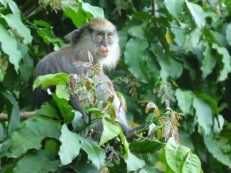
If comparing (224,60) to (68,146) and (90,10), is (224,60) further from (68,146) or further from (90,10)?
(68,146)

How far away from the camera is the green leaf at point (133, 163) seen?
3.79 metres

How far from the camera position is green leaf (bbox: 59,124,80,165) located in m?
3.46

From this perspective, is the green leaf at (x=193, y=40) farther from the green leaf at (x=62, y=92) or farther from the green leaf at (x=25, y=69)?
the green leaf at (x=62, y=92)

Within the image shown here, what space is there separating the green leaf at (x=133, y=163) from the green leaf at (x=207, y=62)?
3233 millimetres

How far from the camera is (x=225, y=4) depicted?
7.42 metres

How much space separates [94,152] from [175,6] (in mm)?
2961

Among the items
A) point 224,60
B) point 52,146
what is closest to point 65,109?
point 52,146

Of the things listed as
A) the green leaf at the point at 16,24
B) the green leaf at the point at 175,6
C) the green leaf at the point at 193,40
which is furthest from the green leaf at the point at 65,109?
the green leaf at the point at 193,40

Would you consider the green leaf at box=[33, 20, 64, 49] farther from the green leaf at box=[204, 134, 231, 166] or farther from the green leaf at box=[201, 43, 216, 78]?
the green leaf at box=[204, 134, 231, 166]

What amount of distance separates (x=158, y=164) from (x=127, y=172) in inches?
9.9

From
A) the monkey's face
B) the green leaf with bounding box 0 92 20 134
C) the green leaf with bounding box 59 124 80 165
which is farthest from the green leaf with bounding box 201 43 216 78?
the green leaf with bounding box 59 124 80 165

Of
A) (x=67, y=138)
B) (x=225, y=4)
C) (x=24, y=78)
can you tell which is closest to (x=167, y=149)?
(x=67, y=138)

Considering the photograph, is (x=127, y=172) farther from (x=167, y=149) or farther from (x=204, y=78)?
(x=204, y=78)

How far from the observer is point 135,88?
6730 millimetres
